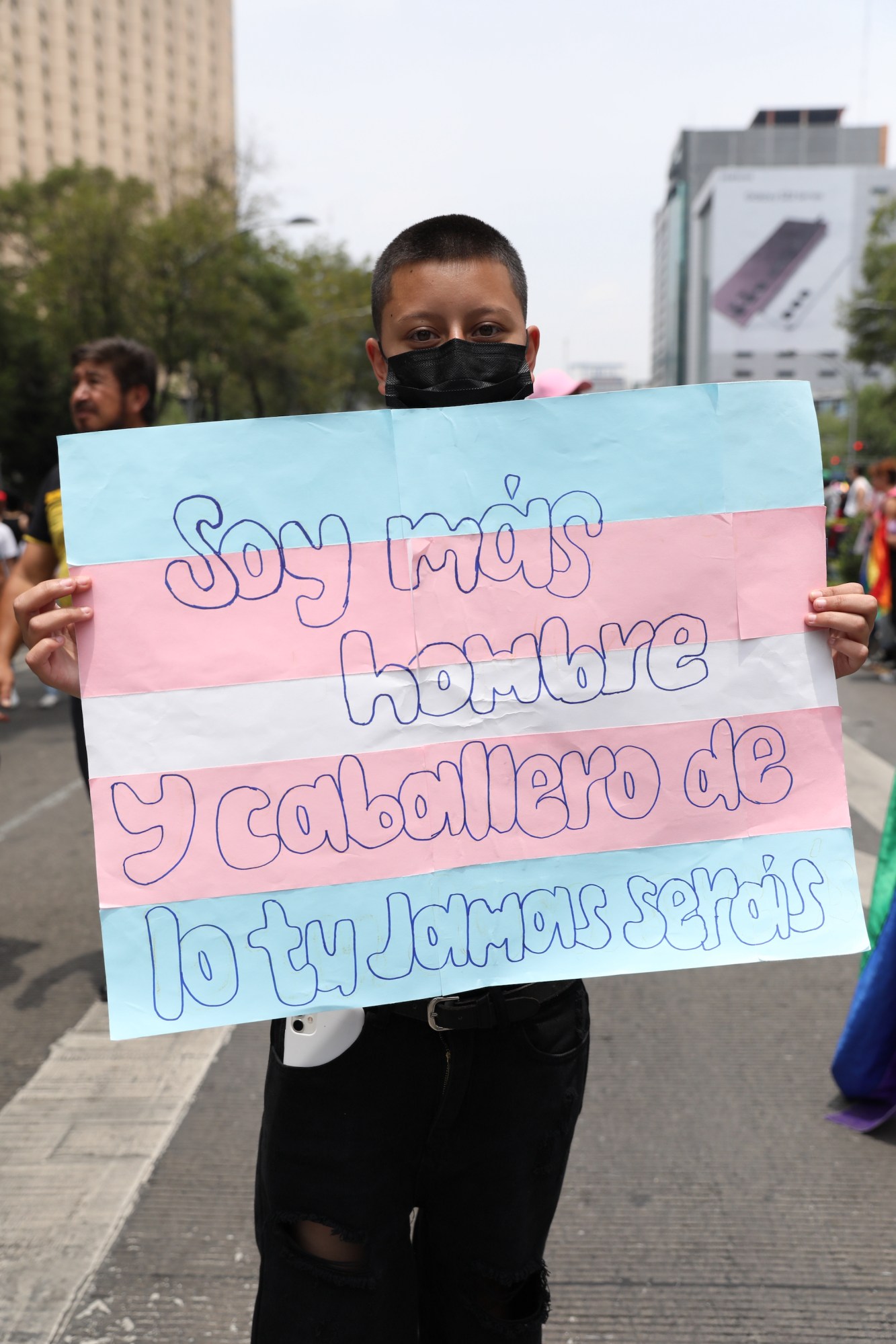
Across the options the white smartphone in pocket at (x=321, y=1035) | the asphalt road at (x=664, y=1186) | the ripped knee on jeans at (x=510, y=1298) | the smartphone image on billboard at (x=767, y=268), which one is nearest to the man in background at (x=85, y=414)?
the asphalt road at (x=664, y=1186)

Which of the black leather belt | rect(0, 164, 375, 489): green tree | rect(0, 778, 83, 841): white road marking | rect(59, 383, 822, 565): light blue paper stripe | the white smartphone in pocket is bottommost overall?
rect(0, 778, 83, 841): white road marking

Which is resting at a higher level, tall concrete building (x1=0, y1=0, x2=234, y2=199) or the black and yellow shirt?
tall concrete building (x1=0, y1=0, x2=234, y2=199)

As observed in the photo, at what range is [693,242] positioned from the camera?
12662cm

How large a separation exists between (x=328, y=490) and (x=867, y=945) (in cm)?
102

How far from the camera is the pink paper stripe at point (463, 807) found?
1.57 m

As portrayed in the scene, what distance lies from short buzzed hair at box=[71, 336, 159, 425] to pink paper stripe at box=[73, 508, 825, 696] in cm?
228

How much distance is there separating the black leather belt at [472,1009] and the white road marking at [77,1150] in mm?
1344

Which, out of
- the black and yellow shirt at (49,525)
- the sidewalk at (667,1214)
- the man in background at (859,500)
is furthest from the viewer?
the man in background at (859,500)

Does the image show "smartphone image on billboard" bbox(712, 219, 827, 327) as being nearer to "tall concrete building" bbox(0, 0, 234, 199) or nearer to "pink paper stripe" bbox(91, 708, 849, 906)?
"tall concrete building" bbox(0, 0, 234, 199)

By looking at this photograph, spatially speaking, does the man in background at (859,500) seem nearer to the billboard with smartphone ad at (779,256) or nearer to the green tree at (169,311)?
the green tree at (169,311)

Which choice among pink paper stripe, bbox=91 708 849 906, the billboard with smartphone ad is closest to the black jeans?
pink paper stripe, bbox=91 708 849 906

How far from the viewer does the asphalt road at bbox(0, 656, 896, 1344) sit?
2.31 meters

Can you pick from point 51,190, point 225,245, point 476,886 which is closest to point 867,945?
point 476,886

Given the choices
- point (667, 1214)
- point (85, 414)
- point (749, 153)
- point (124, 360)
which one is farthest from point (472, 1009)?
point (749, 153)
